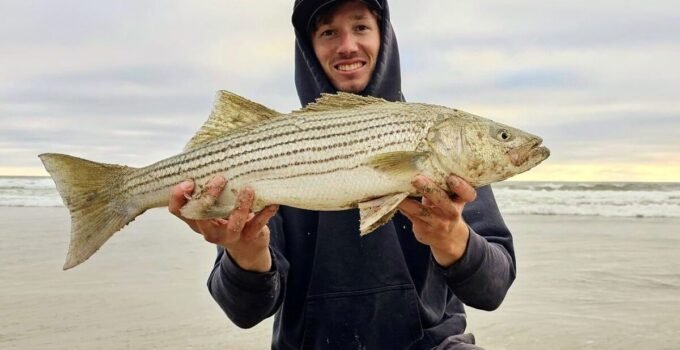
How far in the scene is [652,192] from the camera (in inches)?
995

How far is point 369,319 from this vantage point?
438cm

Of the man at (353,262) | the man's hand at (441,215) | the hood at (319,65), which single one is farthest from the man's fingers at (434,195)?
the hood at (319,65)

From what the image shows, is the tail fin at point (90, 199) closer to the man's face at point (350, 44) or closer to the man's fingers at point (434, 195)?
the man's fingers at point (434, 195)

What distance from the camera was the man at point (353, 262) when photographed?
3992mm

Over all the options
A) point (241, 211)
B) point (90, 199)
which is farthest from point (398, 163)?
point (90, 199)

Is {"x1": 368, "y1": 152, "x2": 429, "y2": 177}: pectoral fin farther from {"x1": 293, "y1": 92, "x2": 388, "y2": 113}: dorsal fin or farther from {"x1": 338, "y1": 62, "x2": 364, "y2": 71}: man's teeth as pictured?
Answer: {"x1": 338, "y1": 62, "x2": 364, "y2": 71}: man's teeth

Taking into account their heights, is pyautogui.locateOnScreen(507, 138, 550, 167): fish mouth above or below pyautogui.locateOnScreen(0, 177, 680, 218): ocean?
above

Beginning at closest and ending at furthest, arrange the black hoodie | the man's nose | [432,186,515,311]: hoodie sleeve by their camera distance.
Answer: [432,186,515,311]: hoodie sleeve
the black hoodie
the man's nose

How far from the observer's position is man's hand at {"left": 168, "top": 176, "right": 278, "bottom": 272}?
11.6 feet

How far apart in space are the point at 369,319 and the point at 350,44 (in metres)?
1.91

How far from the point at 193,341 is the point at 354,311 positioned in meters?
2.58

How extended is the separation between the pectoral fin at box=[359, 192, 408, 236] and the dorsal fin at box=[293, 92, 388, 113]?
618 mm

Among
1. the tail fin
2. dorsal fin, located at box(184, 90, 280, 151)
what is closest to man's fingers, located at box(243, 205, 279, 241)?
dorsal fin, located at box(184, 90, 280, 151)

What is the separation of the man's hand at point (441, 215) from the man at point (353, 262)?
14mm
